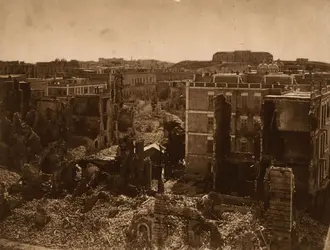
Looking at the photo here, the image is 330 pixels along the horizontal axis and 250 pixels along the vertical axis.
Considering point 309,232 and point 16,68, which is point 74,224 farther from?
point 16,68

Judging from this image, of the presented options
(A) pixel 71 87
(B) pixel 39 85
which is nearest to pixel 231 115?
(A) pixel 71 87

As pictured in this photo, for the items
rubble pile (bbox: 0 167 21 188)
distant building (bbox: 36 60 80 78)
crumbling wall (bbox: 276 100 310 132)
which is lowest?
rubble pile (bbox: 0 167 21 188)

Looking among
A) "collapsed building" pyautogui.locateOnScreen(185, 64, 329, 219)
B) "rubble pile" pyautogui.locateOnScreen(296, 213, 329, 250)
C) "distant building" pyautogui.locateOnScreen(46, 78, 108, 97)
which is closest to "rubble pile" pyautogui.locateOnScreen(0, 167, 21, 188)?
"collapsed building" pyautogui.locateOnScreen(185, 64, 329, 219)

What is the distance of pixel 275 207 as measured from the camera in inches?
420

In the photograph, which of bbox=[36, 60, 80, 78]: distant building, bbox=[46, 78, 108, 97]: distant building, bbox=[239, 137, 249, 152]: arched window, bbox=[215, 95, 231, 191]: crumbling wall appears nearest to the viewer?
bbox=[215, 95, 231, 191]: crumbling wall

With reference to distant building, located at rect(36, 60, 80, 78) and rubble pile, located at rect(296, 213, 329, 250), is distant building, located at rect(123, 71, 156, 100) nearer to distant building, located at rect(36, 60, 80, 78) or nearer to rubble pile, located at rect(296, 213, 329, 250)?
distant building, located at rect(36, 60, 80, 78)

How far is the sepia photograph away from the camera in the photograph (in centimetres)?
1137

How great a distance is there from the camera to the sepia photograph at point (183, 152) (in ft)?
37.3

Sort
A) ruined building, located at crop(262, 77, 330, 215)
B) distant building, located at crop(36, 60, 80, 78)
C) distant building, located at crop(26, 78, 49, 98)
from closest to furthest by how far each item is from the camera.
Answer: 1. ruined building, located at crop(262, 77, 330, 215)
2. distant building, located at crop(26, 78, 49, 98)
3. distant building, located at crop(36, 60, 80, 78)

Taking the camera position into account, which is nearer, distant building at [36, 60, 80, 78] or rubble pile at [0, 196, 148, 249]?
rubble pile at [0, 196, 148, 249]

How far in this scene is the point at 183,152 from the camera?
20.7m

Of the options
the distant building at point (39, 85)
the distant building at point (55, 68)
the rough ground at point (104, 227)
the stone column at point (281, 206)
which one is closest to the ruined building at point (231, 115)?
the rough ground at point (104, 227)

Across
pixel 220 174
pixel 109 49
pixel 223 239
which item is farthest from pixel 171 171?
pixel 223 239

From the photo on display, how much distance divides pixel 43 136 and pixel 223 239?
11135 millimetres
